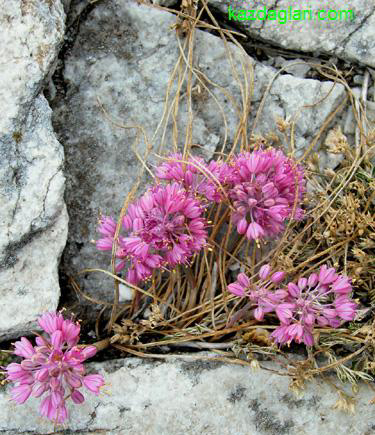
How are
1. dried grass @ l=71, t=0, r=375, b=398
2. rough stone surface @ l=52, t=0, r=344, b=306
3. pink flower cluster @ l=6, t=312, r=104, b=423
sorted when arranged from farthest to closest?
rough stone surface @ l=52, t=0, r=344, b=306 < dried grass @ l=71, t=0, r=375, b=398 < pink flower cluster @ l=6, t=312, r=104, b=423

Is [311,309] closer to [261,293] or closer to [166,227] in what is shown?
[261,293]

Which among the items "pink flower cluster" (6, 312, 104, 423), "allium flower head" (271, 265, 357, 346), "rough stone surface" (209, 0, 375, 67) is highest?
"rough stone surface" (209, 0, 375, 67)

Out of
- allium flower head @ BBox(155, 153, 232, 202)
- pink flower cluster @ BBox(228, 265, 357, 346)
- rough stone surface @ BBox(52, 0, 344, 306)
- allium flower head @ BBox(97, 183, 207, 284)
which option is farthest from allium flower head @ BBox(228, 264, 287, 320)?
rough stone surface @ BBox(52, 0, 344, 306)

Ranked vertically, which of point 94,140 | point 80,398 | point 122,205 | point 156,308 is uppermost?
point 94,140

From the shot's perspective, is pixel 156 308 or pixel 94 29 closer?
pixel 156 308

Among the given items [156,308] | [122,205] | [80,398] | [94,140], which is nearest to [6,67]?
[94,140]

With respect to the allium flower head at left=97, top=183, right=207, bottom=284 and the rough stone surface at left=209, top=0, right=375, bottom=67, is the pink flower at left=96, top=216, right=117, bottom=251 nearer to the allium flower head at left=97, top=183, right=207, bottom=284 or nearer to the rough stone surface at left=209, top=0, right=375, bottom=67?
the allium flower head at left=97, top=183, right=207, bottom=284

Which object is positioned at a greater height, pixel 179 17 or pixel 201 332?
pixel 179 17

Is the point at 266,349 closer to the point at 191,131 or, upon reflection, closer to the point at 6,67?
the point at 191,131
